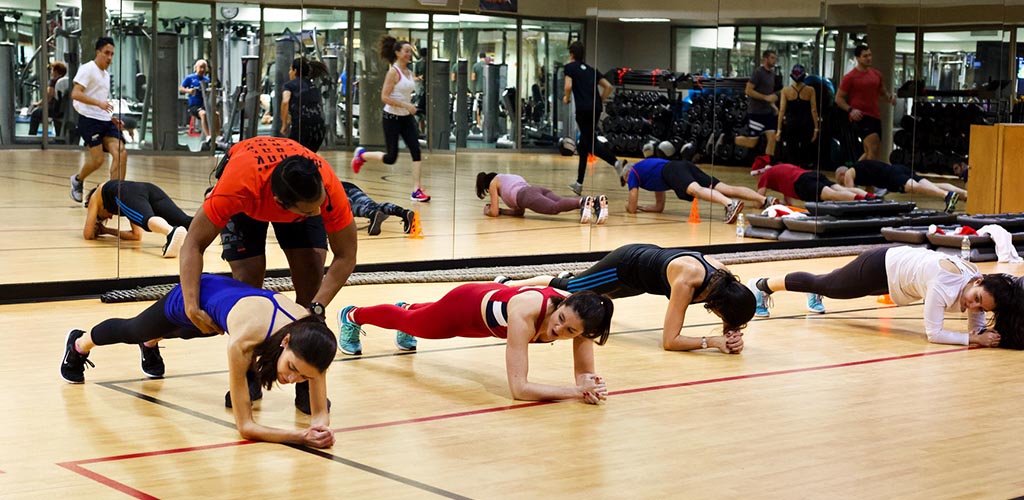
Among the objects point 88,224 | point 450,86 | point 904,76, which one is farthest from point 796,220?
point 88,224

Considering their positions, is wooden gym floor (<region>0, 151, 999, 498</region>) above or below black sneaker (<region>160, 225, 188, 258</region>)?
below

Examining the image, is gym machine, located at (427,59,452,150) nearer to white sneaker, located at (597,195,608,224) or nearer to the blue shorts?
white sneaker, located at (597,195,608,224)

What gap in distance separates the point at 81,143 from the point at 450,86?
2739 millimetres

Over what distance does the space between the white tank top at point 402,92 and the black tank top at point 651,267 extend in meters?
3.14

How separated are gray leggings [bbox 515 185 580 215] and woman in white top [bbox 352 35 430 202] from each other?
1.11 meters

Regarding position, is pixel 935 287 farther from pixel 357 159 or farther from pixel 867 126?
pixel 867 126

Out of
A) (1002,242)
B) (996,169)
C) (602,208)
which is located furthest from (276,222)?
(996,169)

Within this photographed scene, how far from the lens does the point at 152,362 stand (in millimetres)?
5551

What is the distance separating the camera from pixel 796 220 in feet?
37.5

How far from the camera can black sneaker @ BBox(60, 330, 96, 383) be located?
544 centimetres

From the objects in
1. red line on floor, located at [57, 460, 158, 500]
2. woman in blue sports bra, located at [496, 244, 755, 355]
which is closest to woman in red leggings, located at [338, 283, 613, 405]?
woman in blue sports bra, located at [496, 244, 755, 355]

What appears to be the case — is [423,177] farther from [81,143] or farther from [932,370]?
[932,370]

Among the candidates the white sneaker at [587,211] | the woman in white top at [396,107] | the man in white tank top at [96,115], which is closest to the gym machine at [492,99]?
the woman in white top at [396,107]

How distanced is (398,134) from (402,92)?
0.30 metres
